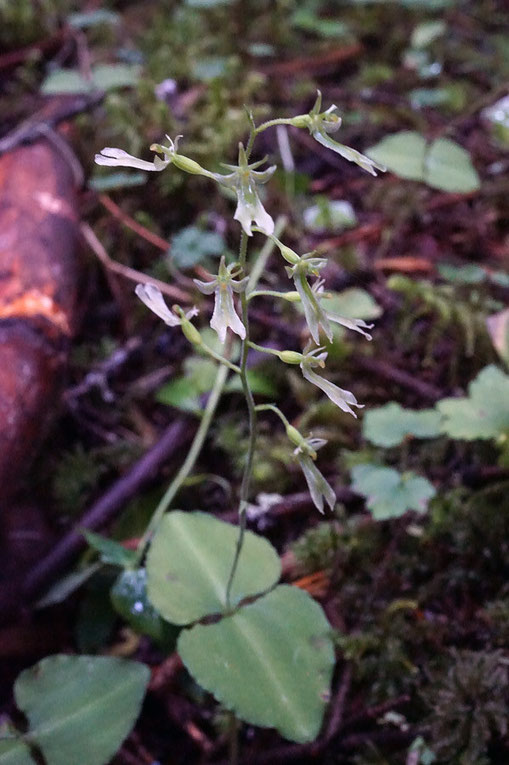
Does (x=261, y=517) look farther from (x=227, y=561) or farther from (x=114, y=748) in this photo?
(x=114, y=748)

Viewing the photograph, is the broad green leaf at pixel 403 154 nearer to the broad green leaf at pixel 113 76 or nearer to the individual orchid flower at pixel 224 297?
the broad green leaf at pixel 113 76

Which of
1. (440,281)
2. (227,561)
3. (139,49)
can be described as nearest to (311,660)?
(227,561)

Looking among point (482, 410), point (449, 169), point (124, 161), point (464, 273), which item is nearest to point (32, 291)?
point (124, 161)

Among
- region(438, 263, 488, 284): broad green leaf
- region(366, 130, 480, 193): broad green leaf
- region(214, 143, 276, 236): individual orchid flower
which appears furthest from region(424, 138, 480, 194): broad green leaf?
region(214, 143, 276, 236): individual orchid flower

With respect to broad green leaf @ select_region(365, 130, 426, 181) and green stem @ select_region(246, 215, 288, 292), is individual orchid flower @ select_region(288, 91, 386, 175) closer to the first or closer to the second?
green stem @ select_region(246, 215, 288, 292)

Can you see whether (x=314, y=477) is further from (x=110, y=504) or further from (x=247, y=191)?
(x=110, y=504)

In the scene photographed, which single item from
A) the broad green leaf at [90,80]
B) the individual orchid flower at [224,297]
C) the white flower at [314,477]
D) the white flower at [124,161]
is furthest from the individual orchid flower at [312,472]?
the broad green leaf at [90,80]

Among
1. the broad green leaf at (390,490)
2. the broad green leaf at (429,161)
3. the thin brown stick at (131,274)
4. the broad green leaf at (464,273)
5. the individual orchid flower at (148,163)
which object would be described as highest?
the individual orchid flower at (148,163)
